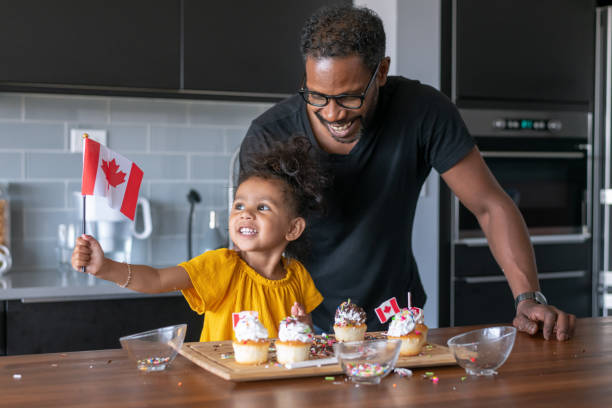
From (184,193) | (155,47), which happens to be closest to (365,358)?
(155,47)

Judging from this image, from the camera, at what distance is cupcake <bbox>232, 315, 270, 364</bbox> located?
118cm

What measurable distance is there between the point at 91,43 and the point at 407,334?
6.11ft

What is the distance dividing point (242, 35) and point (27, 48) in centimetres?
81

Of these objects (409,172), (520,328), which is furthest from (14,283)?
(520,328)

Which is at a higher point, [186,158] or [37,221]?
[186,158]

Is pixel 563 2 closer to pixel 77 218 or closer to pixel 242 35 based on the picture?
pixel 242 35

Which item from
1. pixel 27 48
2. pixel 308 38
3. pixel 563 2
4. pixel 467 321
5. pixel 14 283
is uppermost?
pixel 563 2

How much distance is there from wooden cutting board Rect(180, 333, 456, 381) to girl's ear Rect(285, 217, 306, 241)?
404mm

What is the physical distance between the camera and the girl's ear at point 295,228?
169 cm

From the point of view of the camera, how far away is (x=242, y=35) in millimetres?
2801

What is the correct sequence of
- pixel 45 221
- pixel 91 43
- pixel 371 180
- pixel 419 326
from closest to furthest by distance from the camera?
pixel 419 326
pixel 371 180
pixel 91 43
pixel 45 221

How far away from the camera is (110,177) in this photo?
1.40 meters

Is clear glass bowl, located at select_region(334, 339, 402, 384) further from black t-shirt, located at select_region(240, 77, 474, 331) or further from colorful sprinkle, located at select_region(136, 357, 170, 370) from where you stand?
black t-shirt, located at select_region(240, 77, 474, 331)

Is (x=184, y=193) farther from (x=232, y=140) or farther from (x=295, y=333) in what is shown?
(x=295, y=333)
